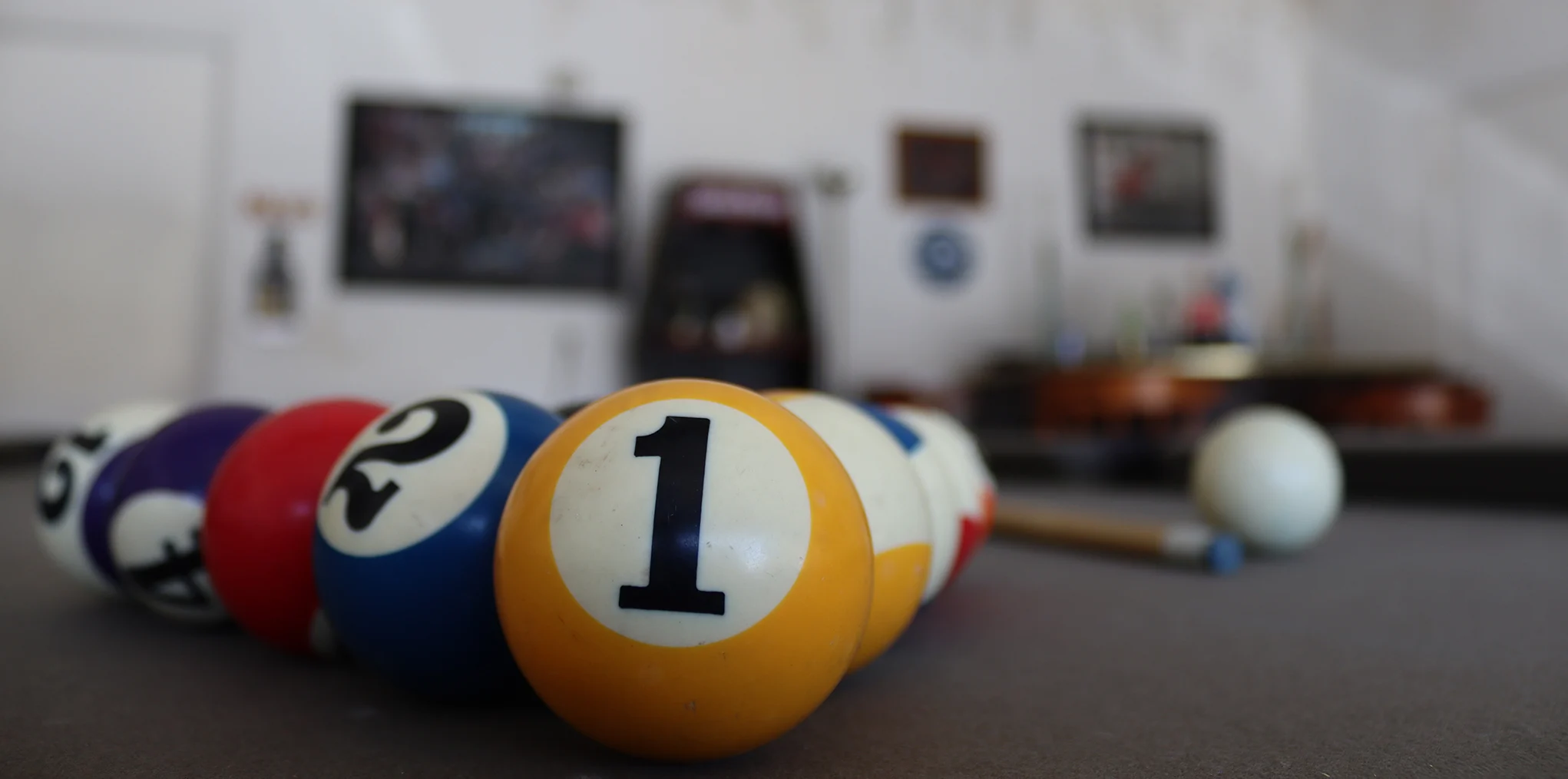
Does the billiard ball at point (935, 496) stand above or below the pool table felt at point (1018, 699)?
above

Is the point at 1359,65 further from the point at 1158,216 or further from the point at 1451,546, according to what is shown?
the point at 1451,546

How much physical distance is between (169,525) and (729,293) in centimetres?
410

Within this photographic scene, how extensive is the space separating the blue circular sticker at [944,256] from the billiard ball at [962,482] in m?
4.16

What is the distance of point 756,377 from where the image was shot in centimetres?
530

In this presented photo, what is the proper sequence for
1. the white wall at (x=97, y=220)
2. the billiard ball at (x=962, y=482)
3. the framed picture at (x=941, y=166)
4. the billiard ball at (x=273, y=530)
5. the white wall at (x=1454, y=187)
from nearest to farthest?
the billiard ball at (x=273, y=530)
the billiard ball at (x=962, y=482)
the white wall at (x=1454, y=187)
the white wall at (x=97, y=220)
the framed picture at (x=941, y=166)

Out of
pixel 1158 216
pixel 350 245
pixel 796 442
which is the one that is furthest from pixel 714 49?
pixel 796 442

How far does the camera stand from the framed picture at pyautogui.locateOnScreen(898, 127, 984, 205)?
579 cm

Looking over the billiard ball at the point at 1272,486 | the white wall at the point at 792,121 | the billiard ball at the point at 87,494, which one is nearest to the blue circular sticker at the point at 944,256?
the white wall at the point at 792,121

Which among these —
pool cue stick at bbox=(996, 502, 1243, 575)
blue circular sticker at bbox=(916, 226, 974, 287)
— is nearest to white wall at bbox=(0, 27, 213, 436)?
blue circular sticker at bbox=(916, 226, 974, 287)

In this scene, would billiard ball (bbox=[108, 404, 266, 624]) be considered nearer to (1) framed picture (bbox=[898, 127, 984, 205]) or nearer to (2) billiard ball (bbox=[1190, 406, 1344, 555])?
(2) billiard ball (bbox=[1190, 406, 1344, 555])

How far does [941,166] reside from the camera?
5840 millimetres

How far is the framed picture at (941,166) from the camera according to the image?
579 centimetres

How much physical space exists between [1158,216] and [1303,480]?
14.8 ft

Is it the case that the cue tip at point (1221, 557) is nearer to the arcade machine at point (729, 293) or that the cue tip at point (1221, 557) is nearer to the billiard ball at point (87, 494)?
the billiard ball at point (87, 494)
